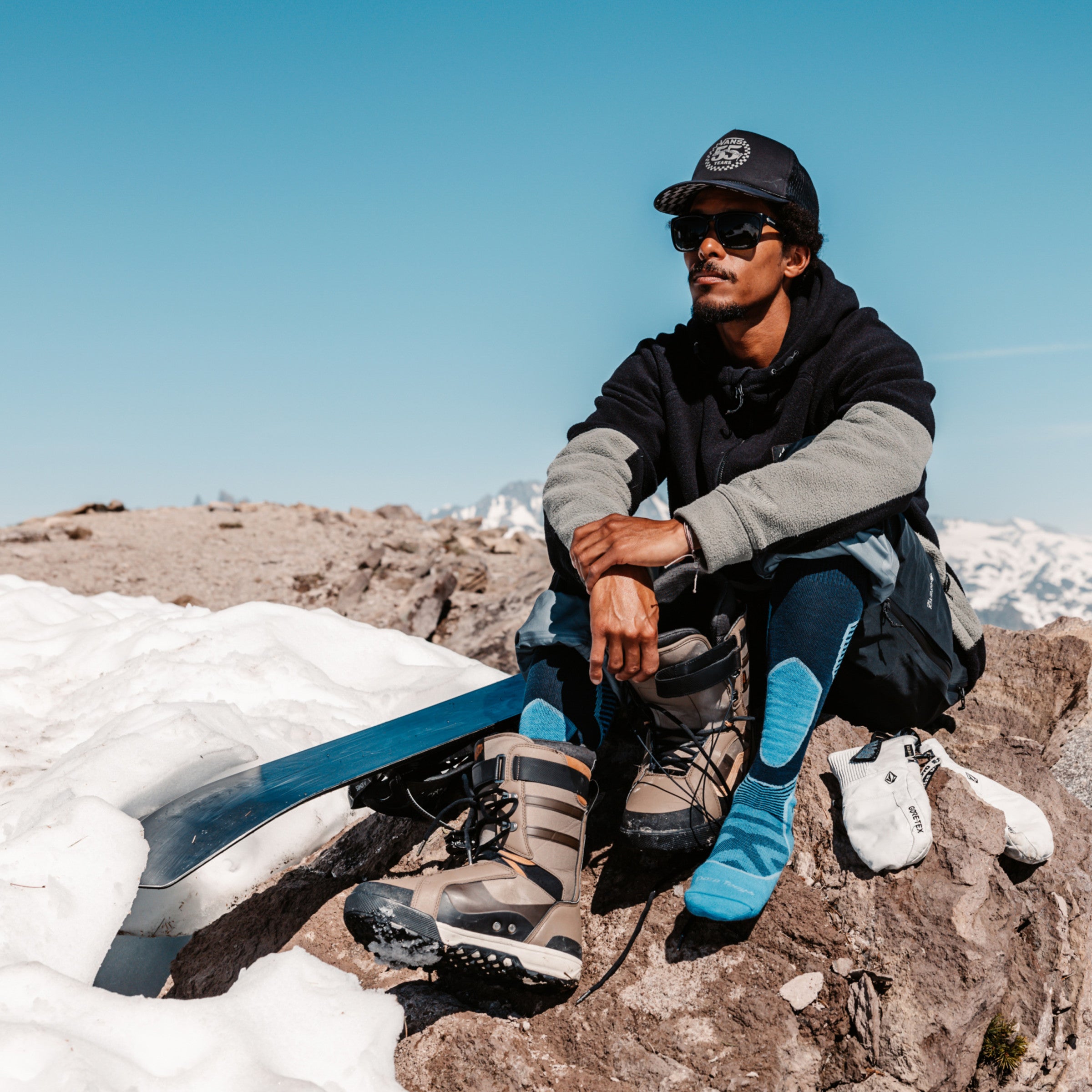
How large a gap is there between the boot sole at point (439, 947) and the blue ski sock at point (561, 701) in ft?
2.14

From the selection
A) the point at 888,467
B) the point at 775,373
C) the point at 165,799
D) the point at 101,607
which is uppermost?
the point at 775,373

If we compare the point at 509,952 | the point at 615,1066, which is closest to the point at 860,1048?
the point at 615,1066

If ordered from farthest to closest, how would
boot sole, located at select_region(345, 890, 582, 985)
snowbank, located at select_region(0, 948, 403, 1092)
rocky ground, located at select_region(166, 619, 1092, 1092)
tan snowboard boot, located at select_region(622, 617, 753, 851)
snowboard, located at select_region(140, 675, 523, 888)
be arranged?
snowboard, located at select_region(140, 675, 523, 888) < tan snowboard boot, located at select_region(622, 617, 753, 851) < rocky ground, located at select_region(166, 619, 1092, 1092) < boot sole, located at select_region(345, 890, 582, 985) < snowbank, located at select_region(0, 948, 403, 1092)

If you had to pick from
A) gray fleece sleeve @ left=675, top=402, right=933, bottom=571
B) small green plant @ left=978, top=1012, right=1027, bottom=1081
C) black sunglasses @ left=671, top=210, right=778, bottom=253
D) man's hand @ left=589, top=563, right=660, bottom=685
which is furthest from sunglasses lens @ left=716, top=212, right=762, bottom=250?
small green plant @ left=978, top=1012, right=1027, bottom=1081

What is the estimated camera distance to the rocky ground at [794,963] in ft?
7.06

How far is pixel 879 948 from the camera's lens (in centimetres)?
232

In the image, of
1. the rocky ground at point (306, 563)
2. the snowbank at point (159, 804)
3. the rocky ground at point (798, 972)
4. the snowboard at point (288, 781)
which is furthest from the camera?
the rocky ground at point (306, 563)

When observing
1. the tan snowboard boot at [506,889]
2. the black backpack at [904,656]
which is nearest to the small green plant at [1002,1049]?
the black backpack at [904,656]

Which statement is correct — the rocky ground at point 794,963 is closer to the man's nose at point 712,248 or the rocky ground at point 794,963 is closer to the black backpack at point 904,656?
the black backpack at point 904,656

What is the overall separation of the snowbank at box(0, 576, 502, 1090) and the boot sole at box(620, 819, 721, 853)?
29.6 inches

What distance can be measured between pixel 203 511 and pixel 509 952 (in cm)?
1334

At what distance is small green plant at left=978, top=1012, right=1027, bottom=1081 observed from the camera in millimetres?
2350

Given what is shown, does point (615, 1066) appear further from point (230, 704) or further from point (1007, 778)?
point (230, 704)

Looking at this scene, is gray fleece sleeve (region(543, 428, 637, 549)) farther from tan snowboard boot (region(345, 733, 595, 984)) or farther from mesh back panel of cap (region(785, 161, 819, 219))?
mesh back panel of cap (region(785, 161, 819, 219))
